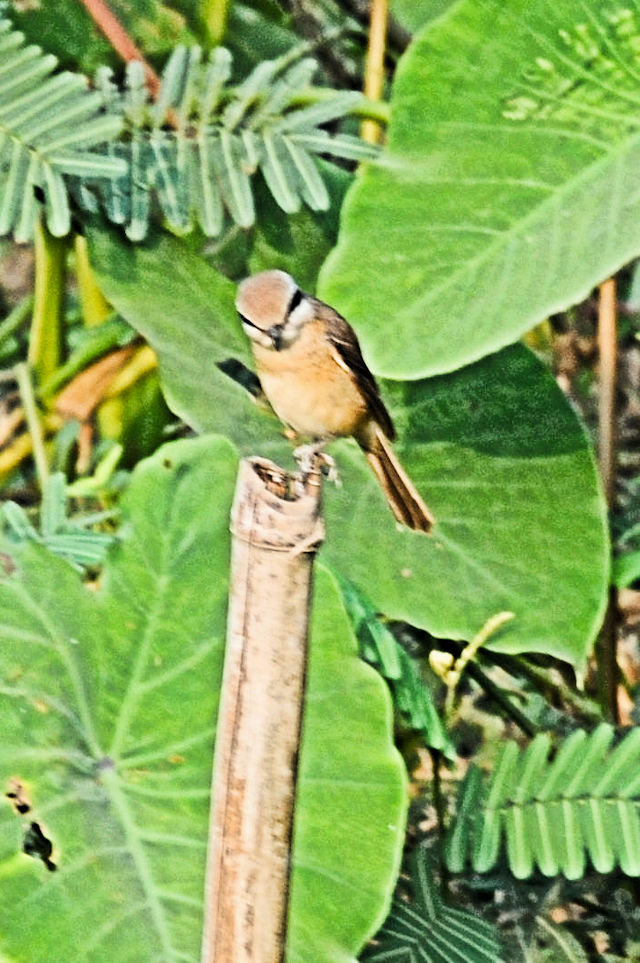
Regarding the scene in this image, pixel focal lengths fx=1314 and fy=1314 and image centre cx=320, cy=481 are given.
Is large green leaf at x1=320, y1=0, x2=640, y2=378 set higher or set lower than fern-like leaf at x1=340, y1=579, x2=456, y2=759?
higher

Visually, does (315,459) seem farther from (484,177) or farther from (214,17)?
(214,17)

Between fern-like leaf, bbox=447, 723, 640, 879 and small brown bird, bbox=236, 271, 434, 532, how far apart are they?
0.74ft

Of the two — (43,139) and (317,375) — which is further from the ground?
(43,139)

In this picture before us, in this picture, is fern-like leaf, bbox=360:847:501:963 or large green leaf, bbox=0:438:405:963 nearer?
large green leaf, bbox=0:438:405:963

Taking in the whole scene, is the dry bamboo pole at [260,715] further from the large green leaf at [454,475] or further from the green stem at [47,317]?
the green stem at [47,317]

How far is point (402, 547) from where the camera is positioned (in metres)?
1.14

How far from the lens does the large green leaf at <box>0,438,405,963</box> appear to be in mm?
959

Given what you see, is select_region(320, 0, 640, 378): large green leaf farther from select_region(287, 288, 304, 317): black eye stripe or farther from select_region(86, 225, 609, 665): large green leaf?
select_region(86, 225, 609, 665): large green leaf

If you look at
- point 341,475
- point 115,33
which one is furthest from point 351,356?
point 115,33

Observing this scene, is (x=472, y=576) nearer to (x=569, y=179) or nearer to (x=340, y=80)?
(x=569, y=179)

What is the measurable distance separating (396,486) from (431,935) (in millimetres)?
373

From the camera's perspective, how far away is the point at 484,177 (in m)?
1.07

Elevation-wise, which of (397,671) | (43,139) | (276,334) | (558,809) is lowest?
(558,809)

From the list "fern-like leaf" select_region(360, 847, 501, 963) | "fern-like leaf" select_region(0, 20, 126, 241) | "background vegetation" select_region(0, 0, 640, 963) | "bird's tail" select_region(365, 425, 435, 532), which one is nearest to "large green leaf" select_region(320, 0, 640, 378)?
"background vegetation" select_region(0, 0, 640, 963)
